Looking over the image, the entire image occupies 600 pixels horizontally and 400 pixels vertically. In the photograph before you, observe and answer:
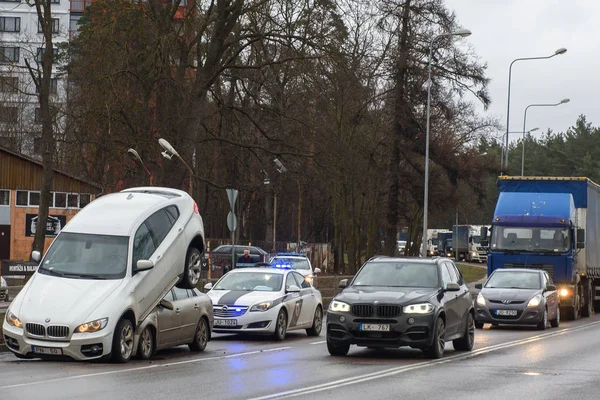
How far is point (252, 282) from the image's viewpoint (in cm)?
2341

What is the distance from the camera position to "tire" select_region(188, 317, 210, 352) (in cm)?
1945

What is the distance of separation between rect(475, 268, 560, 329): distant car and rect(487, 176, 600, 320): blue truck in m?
2.99

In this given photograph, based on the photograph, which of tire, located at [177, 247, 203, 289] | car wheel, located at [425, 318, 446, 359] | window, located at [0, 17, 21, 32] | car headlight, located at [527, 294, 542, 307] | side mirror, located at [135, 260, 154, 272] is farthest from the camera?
window, located at [0, 17, 21, 32]

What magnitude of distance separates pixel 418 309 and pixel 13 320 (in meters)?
6.07

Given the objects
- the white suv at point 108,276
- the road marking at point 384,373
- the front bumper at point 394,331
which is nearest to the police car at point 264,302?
the white suv at point 108,276

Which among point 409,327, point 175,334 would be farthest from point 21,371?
point 409,327

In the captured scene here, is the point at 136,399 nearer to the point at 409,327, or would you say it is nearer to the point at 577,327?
the point at 409,327

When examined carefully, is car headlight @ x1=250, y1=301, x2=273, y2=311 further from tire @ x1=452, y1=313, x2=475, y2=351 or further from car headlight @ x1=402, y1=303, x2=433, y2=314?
car headlight @ x1=402, y1=303, x2=433, y2=314

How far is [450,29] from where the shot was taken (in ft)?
168

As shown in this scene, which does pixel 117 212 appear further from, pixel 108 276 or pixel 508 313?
pixel 508 313

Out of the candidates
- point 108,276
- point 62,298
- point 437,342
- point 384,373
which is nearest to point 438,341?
point 437,342

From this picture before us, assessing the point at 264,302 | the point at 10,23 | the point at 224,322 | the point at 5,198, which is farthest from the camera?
the point at 10,23

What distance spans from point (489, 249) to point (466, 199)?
27.4 meters

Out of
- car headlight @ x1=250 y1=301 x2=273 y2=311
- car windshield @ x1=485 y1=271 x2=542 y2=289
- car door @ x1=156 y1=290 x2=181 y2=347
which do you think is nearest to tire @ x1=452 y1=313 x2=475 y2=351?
car headlight @ x1=250 y1=301 x2=273 y2=311
